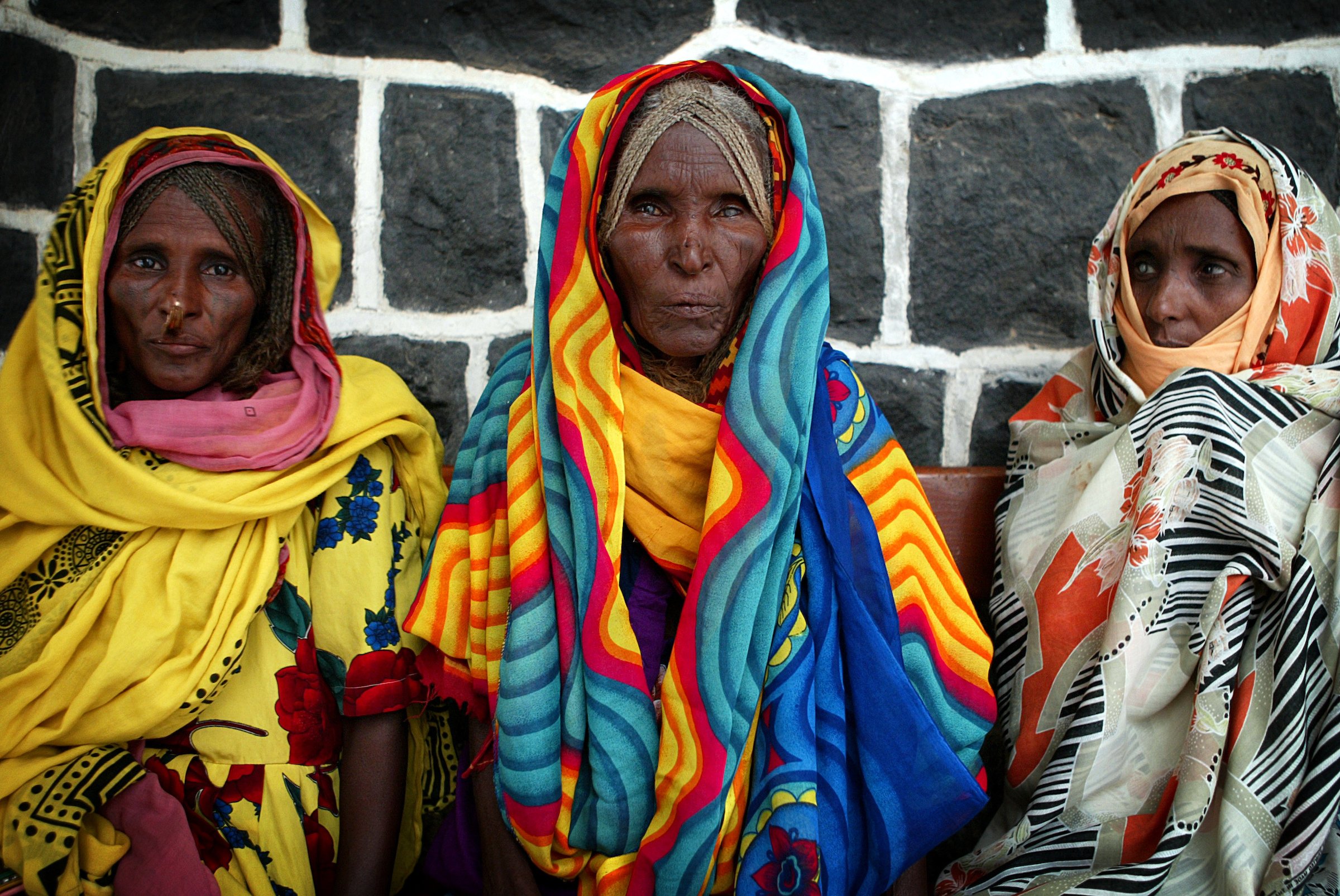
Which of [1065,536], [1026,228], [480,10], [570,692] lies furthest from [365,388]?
[1026,228]

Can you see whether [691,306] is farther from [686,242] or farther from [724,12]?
[724,12]

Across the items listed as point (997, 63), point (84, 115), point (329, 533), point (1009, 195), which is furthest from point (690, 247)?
point (84, 115)

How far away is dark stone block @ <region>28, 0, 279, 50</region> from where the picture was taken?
2107 mm

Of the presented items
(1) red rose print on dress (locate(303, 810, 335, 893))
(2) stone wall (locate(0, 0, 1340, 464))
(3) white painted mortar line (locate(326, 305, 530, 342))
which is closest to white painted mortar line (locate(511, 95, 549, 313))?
(2) stone wall (locate(0, 0, 1340, 464))

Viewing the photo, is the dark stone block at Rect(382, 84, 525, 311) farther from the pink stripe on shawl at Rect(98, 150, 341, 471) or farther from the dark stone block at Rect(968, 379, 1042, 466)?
the dark stone block at Rect(968, 379, 1042, 466)

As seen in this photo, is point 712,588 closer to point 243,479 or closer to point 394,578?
point 394,578

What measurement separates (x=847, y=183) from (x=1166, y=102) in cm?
85

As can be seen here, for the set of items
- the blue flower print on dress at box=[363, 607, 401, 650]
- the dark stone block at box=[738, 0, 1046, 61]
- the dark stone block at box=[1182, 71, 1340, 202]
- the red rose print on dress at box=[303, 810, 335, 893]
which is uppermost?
the dark stone block at box=[738, 0, 1046, 61]

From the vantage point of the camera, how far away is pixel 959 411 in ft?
7.55

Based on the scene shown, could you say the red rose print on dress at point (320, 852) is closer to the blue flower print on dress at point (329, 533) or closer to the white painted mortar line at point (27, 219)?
the blue flower print on dress at point (329, 533)

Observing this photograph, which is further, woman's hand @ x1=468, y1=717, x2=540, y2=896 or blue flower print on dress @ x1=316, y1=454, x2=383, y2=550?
blue flower print on dress @ x1=316, y1=454, x2=383, y2=550

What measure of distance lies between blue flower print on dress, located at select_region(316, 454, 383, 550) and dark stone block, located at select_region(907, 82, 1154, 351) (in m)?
1.38

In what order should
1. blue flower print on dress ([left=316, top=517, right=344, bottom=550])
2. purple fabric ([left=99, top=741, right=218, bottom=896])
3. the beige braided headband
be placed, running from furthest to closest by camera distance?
1. blue flower print on dress ([left=316, top=517, right=344, bottom=550])
2. the beige braided headband
3. purple fabric ([left=99, top=741, right=218, bottom=896])

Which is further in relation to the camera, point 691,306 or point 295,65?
point 295,65
